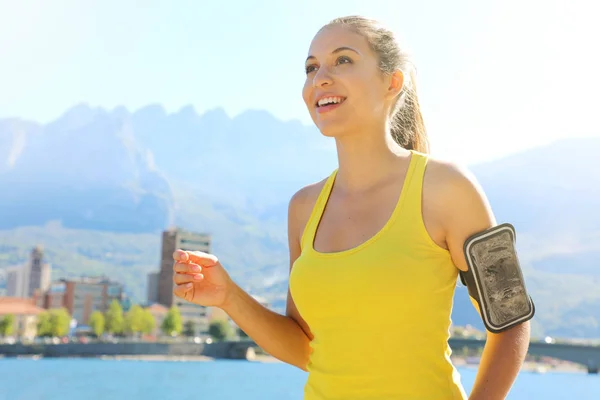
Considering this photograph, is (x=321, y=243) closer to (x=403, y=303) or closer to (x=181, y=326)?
(x=403, y=303)

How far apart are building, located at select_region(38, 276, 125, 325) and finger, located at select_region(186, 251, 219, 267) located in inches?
4861

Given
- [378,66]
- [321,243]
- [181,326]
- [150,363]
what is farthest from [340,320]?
[181,326]

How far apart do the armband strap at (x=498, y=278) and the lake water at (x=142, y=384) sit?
50.1 metres

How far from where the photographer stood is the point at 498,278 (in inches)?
73.5

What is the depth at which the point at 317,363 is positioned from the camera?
6.57 ft

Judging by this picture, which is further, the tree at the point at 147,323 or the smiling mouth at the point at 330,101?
the tree at the point at 147,323

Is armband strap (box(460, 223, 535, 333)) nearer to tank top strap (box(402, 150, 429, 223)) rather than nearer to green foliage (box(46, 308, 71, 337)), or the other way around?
tank top strap (box(402, 150, 429, 223))

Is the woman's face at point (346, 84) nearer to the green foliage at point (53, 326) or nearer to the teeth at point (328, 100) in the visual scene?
the teeth at point (328, 100)

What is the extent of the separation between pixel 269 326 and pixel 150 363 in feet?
306

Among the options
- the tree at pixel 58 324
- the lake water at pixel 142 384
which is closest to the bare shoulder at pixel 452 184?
the lake water at pixel 142 384

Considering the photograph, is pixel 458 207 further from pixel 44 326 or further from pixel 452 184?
pixel 44 326

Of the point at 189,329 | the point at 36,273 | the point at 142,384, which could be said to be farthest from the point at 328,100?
the point at 36,273

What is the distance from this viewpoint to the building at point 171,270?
12469cm

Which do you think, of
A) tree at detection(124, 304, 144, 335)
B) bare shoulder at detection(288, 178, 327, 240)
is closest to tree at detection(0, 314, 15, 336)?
tree at detection(124, 304, 144, 335)
